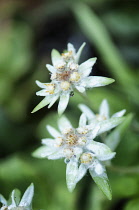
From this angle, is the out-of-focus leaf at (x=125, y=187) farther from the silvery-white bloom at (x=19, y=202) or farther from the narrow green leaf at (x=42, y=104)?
the narrow green leaf at (x=42, y=104)

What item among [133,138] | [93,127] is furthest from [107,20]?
[93,127]

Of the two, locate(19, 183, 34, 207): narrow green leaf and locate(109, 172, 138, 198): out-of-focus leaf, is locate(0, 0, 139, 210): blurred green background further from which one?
locate(19, 183, 34, 207): narrow green leaf

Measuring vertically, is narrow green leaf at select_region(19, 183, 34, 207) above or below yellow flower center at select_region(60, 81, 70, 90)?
below

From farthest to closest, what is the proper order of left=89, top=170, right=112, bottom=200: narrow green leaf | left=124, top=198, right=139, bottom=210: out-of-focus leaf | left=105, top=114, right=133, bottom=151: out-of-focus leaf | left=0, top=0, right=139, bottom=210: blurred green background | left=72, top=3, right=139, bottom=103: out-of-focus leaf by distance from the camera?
left=72, top=3, right=139, bottom=103: out-of-focus leaf
left=0, top=0, right=139, bottom=210: blurred green background
left=124, top=198, right=139, bottom=210: out-of-focus leaf
left=105, top=114, right=133, bottom=151: out-of-focus leaf
left=89, top=170, right=112, bottom=200: narrow green leaf

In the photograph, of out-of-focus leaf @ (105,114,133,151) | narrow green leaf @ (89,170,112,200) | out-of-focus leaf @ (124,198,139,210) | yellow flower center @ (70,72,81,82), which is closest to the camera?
narrow green leaf @ (89,170,112,200)

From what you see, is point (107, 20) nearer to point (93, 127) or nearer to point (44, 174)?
point (44, 174)

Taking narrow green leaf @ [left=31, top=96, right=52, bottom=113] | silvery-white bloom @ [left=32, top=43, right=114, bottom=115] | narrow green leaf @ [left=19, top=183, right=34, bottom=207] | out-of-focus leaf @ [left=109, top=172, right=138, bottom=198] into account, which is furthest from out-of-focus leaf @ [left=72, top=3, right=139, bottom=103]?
narrow green leaf @ [left=19, top=183, right=34, bottom=207]

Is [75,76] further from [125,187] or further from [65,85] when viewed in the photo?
[125,187]

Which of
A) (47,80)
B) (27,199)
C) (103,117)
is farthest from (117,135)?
(47,80)

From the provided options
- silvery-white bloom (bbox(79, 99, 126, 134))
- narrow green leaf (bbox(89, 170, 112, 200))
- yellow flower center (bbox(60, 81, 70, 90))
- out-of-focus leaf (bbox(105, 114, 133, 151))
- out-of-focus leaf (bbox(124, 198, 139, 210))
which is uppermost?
yellow flower center (bbox(60, 81, 70, 90))
